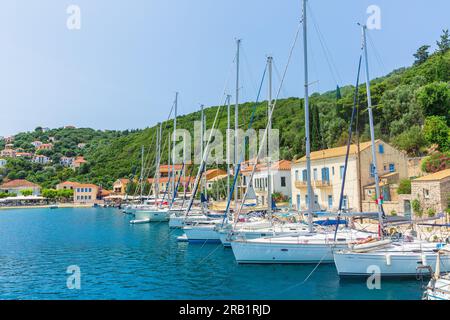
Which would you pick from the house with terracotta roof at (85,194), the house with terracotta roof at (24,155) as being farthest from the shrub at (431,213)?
the house with terracotta roof at (24,155)

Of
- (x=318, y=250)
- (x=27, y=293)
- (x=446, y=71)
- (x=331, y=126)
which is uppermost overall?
(x=446, y=71)

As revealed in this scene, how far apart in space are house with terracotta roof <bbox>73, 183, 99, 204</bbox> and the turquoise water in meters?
79.9

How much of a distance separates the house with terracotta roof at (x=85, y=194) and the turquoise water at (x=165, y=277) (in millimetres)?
79934

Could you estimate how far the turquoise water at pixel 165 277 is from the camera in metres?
15.7

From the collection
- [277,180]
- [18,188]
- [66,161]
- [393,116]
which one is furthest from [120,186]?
[393,116]

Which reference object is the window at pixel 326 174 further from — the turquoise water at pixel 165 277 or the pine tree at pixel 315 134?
the pine tree at pixel 315 134

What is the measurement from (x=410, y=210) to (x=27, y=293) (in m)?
26.8

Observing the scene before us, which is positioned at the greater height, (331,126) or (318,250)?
(331,126)

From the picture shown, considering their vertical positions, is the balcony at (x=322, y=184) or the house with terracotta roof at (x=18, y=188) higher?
the house with terracotta roof at (x=18, y=188)

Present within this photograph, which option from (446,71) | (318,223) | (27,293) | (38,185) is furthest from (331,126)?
(38,185)

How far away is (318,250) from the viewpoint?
1997 centimetres

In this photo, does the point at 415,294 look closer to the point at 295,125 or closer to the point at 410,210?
the point at 410,210

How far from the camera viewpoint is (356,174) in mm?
36625

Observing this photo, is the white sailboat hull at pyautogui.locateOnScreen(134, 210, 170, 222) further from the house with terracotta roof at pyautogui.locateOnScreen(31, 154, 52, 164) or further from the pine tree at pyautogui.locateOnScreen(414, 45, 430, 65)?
the house with terracotta roof at pyautogui.locateOnScreen(31, 154, 52, 164)
